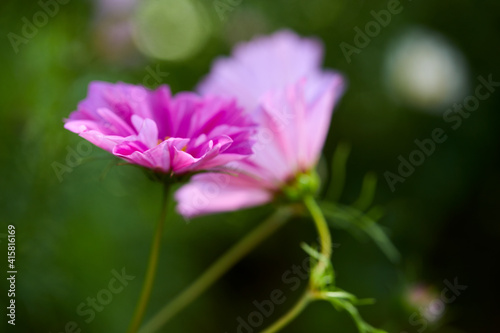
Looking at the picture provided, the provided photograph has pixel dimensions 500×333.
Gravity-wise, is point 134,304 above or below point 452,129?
below

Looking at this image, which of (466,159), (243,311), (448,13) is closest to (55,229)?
(243,311)

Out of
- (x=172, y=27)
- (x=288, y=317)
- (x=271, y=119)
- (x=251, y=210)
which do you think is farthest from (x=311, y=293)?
(x=172, y=27)

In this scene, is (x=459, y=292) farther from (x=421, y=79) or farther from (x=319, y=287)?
(x=319, y=287)

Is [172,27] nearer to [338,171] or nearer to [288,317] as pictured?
[338,171]

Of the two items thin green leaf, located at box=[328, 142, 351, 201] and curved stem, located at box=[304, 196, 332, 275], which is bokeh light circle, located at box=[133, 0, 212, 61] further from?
curved stem, located at box=[304, 196, 332, 275]

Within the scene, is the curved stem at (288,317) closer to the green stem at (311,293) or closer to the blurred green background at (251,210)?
the green stem at (311,293)
